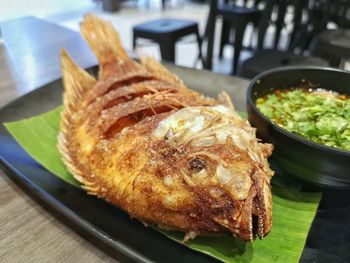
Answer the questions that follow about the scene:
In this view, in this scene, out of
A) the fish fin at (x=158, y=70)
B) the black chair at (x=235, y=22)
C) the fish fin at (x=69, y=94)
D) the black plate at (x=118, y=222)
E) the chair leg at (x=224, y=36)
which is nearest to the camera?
the black plate at (x=118, y=222)

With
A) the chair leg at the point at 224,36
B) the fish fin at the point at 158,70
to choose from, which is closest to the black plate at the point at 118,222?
the fish fin at the point at 158,70

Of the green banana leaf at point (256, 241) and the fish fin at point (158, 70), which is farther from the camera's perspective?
the fish fin at point (158, 70)

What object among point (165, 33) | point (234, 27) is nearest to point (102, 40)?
point (165, 33)

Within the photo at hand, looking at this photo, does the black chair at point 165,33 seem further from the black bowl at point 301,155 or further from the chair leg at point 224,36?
the black bowl at point 301,155

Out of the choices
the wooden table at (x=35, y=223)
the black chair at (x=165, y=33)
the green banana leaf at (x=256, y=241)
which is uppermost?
the green banana leaf at (x=256, y=241)

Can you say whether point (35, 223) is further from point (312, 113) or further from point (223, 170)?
point (312, 113)

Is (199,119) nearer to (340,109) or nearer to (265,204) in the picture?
(265,204)

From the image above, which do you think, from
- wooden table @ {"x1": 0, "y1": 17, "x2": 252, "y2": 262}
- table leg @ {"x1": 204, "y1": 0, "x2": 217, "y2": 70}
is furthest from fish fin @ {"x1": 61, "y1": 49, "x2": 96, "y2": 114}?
table leg @ {"x1": 204, "y1": 0, "x2": 217, "y2": 70}
